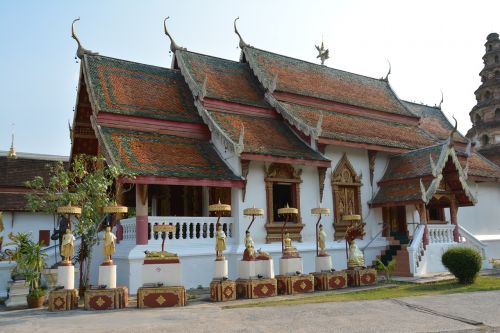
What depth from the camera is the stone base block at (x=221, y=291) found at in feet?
33.8

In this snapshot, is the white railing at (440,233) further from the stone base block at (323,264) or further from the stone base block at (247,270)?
the stone base block at (247,270)

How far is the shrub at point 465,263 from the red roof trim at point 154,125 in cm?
740

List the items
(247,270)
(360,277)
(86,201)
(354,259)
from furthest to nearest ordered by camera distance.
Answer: (354,259) → (360,277) → (86,201) → (247,270)

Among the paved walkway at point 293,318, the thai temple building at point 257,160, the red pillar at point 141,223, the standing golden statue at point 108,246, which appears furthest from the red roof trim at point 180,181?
the paved walkway at point 293,318

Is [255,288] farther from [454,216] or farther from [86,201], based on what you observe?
[454,216]

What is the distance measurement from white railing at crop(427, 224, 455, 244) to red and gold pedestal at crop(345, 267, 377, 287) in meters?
3.21

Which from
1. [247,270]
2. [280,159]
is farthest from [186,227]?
[280,159]

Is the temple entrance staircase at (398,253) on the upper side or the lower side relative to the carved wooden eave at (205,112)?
lower

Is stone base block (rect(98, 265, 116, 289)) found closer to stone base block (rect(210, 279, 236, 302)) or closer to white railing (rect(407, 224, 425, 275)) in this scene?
stone base block (rect(210, 279, 236, 302))

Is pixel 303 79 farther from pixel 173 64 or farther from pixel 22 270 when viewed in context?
pixel 22 270

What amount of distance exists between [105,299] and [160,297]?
3.33 feet

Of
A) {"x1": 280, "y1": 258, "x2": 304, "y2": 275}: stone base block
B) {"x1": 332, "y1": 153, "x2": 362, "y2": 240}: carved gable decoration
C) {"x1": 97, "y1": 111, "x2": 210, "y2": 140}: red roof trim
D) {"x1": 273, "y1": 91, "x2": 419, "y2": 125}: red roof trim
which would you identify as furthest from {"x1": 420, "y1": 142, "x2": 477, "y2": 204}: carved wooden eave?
{"x1": 97, "y1": 111, "x2": 210, "y2": 140}: red roof trim

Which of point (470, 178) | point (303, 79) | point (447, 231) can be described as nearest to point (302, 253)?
point (447, 231)

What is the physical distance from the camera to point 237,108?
15836 millimetres
